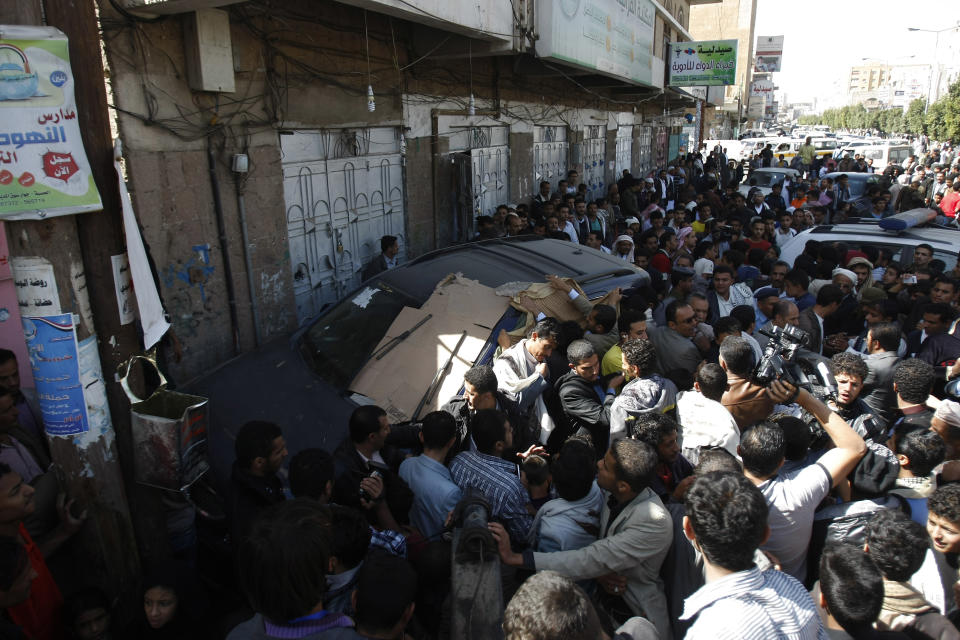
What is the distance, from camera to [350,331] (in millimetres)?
4590

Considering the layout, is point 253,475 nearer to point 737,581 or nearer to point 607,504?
point 607,504

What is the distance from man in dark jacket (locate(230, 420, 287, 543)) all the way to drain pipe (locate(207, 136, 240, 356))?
10.4 feet

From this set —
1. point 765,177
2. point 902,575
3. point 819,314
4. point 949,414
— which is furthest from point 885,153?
point 902,575

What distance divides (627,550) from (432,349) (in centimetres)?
214

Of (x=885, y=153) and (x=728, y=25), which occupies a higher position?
(x=728, y=25)

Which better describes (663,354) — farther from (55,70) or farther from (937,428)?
(55,70)

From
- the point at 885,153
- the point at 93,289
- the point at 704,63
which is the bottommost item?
the point at 93,289

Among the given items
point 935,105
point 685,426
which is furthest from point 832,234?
point 935,105

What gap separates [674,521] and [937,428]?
162 cm

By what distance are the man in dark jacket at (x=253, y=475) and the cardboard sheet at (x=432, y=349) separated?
1.00 m

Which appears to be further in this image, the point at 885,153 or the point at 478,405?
the point at 885,153

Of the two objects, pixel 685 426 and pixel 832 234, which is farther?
pixel 832 234

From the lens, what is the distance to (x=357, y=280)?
25.2ft

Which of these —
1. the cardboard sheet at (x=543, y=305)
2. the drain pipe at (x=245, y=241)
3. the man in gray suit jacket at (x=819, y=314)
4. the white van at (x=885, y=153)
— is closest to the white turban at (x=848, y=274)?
the man in gray suit jacket at (x=819, y=314)
